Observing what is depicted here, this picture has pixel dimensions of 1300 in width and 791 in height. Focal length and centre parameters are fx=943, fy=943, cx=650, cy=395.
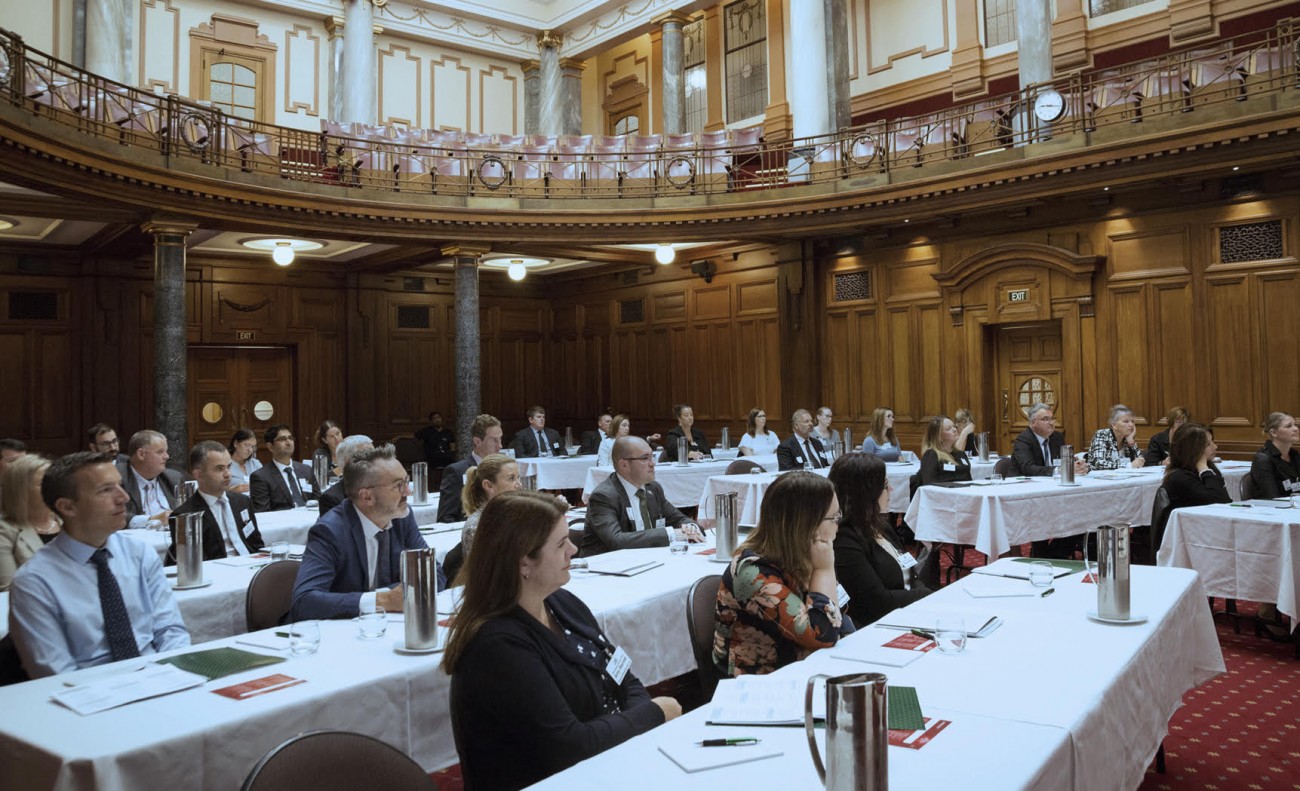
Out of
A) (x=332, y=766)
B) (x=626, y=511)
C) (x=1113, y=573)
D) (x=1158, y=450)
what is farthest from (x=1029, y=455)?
(x=332, y=766)

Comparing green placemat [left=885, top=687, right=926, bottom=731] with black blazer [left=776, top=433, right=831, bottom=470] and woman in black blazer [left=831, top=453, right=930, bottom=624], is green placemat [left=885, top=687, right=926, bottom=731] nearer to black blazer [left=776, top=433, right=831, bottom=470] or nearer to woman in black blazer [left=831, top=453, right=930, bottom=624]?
woman in black blazer [left=831, top=453, right=930, bottom=624]

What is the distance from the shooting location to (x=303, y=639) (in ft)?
8.70

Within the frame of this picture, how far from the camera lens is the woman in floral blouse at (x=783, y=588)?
2.64 meters

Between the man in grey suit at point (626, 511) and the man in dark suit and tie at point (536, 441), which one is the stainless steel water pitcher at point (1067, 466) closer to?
the man in grey suit at point (626, 511)

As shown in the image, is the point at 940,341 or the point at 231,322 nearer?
the point at 940,341

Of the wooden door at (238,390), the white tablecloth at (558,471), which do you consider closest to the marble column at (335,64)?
the wooden door at (238,390)

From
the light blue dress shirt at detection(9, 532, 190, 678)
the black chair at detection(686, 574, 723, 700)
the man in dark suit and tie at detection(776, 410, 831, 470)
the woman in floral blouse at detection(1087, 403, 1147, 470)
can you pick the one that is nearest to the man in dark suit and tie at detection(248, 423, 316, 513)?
the light blue dress shirt at detection(9, 532, 190, 678)

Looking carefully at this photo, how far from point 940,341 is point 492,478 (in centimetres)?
879

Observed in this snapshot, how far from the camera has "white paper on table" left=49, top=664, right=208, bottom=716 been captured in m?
2.23

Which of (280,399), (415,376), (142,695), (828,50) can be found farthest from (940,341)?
(142,695)

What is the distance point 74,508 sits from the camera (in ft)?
9.37

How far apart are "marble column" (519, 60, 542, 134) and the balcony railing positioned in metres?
4.07

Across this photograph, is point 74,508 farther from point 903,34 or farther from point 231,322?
point 903,34

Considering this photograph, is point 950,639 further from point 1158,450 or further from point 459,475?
point 1158,450
